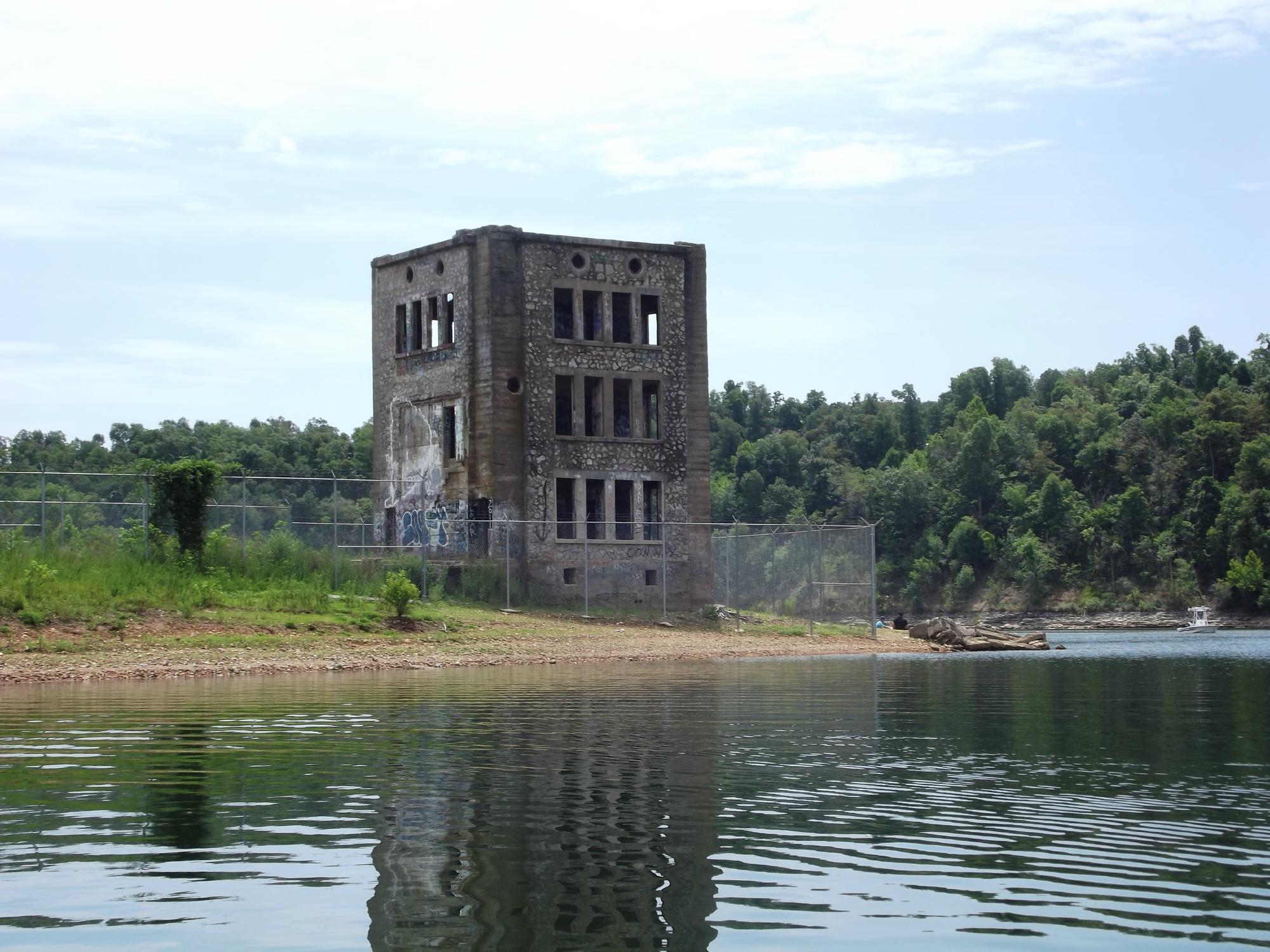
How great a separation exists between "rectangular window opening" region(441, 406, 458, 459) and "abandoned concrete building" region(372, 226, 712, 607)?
2.6 inches

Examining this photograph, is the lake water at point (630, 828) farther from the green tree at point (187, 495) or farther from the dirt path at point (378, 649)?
the green tree at point (187, 495)

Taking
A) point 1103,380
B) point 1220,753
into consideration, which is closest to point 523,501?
point 1220,753

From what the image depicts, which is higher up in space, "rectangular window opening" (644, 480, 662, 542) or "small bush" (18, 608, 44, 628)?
"rectangular window opening" (644, 480, 662, 542)

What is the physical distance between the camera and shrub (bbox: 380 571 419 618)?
37969 mm

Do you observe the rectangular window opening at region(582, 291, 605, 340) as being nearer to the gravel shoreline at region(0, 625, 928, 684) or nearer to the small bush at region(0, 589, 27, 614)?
the gravel shoreline at region(0, 625, 928, 684)

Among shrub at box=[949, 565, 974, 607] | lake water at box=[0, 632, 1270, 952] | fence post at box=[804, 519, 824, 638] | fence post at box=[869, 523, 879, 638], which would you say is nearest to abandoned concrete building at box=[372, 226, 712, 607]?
fence post at box=[804, 519, 824, 638]

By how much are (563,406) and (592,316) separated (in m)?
3.55

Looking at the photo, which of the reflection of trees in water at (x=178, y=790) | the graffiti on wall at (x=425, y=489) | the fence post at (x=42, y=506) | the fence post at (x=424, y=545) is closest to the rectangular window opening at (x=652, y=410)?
the graffiti on wall at (x=425, y=489)

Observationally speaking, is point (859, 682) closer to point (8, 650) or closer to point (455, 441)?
point (8, 650)

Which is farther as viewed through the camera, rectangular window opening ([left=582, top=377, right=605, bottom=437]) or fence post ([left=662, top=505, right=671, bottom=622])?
rectangular window opening ([left=582, top=377, right=605, bottom=437])

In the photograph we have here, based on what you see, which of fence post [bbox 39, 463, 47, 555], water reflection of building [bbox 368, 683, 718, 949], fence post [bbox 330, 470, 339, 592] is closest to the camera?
water reflection of building [bbox 368, 683, 718, 949]

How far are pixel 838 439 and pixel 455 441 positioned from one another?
127 metres

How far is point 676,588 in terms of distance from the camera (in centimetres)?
5288

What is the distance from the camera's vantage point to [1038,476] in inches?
5595
